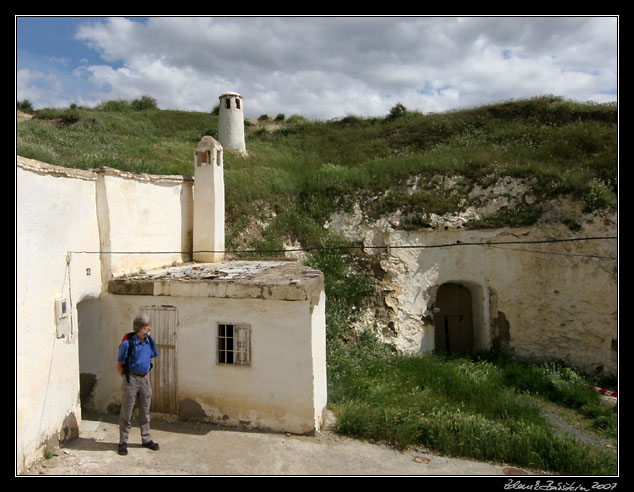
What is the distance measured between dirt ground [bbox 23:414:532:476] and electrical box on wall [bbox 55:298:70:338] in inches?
70.6

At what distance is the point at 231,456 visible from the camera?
704 cm

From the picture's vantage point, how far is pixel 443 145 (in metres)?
22.4

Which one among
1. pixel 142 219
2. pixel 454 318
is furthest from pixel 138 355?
pixel 454 318

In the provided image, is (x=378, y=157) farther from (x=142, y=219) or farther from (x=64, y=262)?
(x=64, y=262)

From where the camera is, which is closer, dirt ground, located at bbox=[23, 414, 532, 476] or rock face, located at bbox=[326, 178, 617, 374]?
dirt ground, located at bbox=[23, 414, 532, 476]

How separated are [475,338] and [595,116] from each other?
13.7m

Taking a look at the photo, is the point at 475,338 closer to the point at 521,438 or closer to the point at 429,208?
the point at 429,208

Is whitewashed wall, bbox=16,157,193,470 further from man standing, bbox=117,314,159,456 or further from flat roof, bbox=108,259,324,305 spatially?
man standing, bbox=117,314,159,456

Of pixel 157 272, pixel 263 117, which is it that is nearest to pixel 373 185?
pixel 157 272

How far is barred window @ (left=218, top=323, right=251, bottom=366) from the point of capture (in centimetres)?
812

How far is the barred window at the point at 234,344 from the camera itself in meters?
8.12

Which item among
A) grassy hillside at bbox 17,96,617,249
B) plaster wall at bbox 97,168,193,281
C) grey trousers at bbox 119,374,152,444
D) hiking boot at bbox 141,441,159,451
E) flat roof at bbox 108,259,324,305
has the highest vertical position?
grassy hillside at bbox 17,96,617,249

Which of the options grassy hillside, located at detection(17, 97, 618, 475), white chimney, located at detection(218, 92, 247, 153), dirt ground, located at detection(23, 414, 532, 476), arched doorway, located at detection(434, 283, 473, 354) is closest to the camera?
dirt ground, located at detection(23, 414, 532, 476)

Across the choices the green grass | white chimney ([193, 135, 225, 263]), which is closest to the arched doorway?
the green grass
